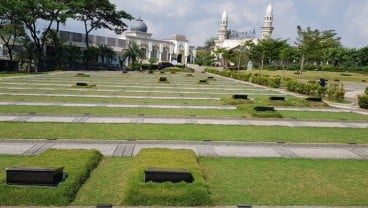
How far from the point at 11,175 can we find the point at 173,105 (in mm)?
13557

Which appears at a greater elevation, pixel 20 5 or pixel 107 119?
pixel 20 5

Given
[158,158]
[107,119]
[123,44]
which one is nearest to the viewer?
[158,158]

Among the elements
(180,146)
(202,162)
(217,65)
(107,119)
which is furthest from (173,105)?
(217,65)

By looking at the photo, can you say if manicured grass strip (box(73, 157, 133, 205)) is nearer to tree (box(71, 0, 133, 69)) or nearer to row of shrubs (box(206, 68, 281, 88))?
row of shrubs (box(206, 68, 281, 88))

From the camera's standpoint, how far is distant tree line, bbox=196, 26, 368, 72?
1515 inches


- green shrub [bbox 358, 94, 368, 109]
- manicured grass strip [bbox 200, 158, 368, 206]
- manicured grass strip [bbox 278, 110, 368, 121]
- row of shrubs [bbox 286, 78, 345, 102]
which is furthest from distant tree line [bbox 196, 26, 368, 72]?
manicured grass strip [bbox 200, 158, 368, 206]

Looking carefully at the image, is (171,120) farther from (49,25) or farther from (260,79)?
(49,25)

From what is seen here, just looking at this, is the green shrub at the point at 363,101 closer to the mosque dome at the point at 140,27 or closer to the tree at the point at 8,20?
the tree at the point at 8,20

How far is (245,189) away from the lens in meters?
7.33

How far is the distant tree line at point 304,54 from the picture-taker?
38469 millimetres

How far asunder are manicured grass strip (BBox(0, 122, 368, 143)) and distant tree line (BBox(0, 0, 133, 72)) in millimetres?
33828

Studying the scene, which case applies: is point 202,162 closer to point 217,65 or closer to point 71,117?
point 71,117

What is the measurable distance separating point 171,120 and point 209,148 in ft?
15.4

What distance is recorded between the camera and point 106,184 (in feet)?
24.3
